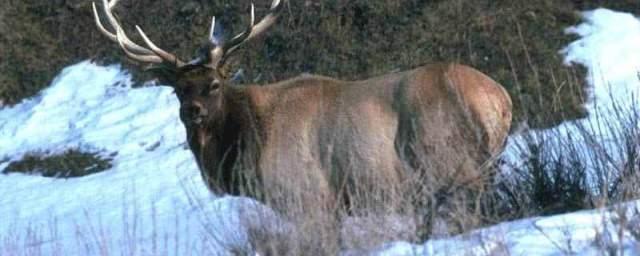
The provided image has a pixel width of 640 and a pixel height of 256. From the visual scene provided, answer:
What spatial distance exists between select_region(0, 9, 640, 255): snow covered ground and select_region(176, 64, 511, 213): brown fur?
26 centimetres

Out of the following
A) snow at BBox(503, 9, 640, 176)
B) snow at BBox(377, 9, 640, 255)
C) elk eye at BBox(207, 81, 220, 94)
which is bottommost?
snow at BBox(503, 9, 640, 176)

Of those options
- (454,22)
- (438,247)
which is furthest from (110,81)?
(438,247)

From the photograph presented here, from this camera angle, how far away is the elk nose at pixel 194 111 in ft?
27.3

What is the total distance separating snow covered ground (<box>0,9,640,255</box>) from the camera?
9.55 meters

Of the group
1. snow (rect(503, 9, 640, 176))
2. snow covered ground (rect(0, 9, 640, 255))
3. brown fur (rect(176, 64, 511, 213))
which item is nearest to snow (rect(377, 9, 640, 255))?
snow covered ground (rect(0, 9, 640, 255))

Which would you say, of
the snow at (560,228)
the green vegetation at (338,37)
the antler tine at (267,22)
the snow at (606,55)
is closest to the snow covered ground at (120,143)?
the snow at (606,55)

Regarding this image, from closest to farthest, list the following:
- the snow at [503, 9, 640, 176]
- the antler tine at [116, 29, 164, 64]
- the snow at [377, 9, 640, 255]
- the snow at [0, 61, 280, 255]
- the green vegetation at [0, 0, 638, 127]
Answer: the snow at [377, 9, 640, 255] < the antler tine at [116, 29, 164, 64] < the snow at [0, 61, 280, 255] < the snow at [503, 9, 640, 176] < the green vegetation at [0, 0, 638, 127]

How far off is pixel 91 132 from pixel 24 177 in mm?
1129

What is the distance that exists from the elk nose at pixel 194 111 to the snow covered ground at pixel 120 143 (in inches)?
18.7

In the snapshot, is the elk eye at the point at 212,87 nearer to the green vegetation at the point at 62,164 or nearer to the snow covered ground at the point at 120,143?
the snow covered ground at the point at 120,143

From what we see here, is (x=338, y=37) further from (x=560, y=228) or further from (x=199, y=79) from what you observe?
(x=560, y=228)

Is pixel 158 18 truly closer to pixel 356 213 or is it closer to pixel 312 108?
pixel 312 108

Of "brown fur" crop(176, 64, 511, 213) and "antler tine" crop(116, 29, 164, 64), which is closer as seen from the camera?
"brown fur" crop(176, 64, 511, 213)

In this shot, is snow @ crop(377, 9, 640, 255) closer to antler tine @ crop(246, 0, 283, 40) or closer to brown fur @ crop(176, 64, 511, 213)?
brown fur @ crop(176, 64, 511, 213)
